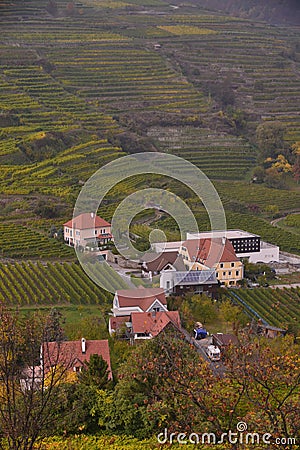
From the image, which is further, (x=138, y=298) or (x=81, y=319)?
(x=138, y=298)

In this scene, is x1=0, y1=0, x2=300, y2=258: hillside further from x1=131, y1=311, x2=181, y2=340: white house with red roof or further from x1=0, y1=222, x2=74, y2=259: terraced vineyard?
x1=131, y1=311, x2=181, y2=340: white house with red roof

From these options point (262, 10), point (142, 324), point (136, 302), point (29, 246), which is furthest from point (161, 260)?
point (262, 10)

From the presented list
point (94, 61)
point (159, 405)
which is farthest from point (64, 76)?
point (159, 405)

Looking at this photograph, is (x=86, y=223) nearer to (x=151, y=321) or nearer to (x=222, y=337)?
(x=151, y=321)

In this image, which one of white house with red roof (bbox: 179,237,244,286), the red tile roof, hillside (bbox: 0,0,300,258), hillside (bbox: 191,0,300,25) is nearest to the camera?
the red tile roof

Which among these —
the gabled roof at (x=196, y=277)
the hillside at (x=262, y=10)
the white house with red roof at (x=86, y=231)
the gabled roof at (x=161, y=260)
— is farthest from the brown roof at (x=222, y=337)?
the hillside at (x=262, y=10)

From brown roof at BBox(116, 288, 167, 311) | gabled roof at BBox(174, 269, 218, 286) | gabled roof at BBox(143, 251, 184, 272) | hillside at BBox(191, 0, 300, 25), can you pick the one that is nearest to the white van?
brown roof at BBox(116, 288, 167, 311)
